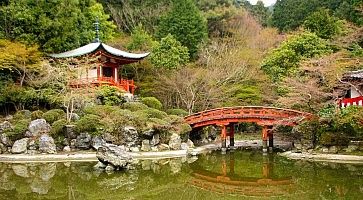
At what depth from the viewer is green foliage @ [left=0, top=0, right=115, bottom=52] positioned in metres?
29.2

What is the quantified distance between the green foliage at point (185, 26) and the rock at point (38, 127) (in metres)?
18.3

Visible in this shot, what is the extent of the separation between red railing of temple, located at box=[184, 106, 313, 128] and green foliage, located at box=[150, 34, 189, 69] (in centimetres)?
668

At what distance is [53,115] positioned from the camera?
25.2m

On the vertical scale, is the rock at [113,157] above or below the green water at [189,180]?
above

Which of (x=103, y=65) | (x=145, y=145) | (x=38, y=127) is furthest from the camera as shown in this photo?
(x=103, y=65)

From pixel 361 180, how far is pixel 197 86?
1677 cm

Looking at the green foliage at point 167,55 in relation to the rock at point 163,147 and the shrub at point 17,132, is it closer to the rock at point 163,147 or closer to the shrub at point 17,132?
the rock at point 163,147

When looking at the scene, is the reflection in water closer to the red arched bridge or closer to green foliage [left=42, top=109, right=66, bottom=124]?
the red arched bridge

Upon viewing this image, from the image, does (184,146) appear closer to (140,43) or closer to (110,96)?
(110,96)

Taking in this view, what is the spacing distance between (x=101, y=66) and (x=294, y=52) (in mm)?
12313

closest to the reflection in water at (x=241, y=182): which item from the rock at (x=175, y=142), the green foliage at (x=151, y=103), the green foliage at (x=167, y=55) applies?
the rock at (x=175, y=142)

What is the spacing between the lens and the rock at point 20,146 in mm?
23453

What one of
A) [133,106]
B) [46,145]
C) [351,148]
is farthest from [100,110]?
[351,148]

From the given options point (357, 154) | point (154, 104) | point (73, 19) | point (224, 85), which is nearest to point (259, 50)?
point (224, 85)
